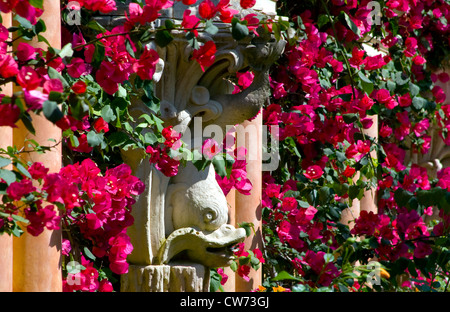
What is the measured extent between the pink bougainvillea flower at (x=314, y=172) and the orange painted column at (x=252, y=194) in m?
0.38

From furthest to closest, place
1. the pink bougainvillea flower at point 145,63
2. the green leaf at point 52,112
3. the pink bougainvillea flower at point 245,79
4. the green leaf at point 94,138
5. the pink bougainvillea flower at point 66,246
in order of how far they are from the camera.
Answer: the pink bougainvillea flower at point 245,79 < the pink bougainvillea flower at point 66,246 < the green leaf at point 94,138 < the pink bougainvillea flower at point 145,63 < the green leaf at point 52,112

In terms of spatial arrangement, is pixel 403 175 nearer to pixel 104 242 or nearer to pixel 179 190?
pixel 179 190

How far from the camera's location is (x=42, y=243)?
2379 mm

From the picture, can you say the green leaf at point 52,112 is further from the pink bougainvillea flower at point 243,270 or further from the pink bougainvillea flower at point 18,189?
the pink bougainvillea flower at point 243,270

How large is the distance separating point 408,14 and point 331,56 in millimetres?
1195

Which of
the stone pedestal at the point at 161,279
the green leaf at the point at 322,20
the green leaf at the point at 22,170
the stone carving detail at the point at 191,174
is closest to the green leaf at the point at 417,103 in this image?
the green leaf at the point at 322,20

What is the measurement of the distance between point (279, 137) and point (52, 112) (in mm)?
2695

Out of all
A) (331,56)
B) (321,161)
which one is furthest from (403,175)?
(331,56)

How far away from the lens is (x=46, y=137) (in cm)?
237

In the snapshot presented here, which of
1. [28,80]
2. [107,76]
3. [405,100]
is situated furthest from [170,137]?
[405,100]

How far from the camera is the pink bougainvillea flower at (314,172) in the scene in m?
4.20

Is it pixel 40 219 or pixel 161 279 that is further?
pixel 161 279

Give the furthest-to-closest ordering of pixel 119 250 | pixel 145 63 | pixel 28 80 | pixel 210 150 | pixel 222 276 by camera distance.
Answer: pixel 222 276 < pixel 210 150 < pixel 119 250 < pixel 145 63 < pixel 28 80

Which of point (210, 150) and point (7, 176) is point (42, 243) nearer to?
point (7, 176)
